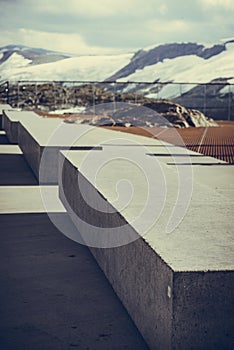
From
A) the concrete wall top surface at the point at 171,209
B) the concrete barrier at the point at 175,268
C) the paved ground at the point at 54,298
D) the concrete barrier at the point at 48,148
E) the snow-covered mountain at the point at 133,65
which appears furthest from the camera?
the snow-covered mountain at the point at 133,65

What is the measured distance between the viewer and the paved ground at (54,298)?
404 centimetres

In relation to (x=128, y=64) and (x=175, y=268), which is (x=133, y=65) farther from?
(x=175, y=268)

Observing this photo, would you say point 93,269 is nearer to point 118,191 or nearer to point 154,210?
point 118,191

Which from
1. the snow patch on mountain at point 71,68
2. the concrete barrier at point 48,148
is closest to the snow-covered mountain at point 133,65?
the snow patch on mountain at point 71,68

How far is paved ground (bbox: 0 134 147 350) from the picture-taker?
4035mm

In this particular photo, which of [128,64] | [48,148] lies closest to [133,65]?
[128,64]

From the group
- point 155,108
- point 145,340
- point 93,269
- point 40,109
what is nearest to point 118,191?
point 93,269

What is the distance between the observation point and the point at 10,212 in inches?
323

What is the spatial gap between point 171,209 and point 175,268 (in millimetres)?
1442

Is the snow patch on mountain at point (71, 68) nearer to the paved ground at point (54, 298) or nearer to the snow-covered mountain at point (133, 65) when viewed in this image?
the snow-covered mountain at point (133, 65)

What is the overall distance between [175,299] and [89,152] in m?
5.81

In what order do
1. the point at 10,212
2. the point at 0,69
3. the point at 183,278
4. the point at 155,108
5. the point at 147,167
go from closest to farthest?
the point at 183,278 < the point at 147,167 < the point at 10,212 < the point at 155,108 < the point at 0,69

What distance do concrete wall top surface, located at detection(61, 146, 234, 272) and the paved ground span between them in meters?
0.66

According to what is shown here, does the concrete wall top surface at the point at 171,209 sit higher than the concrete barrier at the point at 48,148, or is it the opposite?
the concrete wall top surface at the point at 171,209
